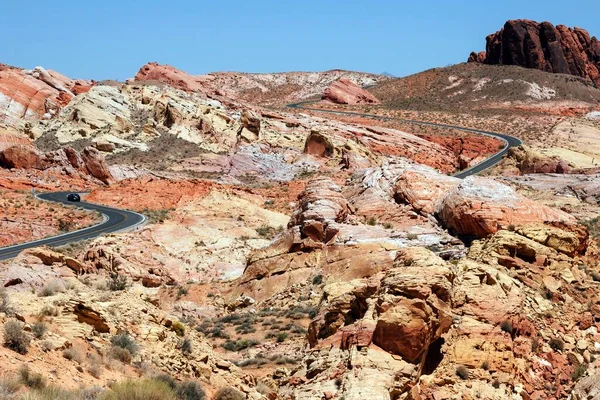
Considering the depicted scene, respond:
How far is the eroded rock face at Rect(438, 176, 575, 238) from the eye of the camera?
96.5ft

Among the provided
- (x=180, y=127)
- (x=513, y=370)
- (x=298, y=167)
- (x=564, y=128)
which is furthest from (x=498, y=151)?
(x=513, y=370)

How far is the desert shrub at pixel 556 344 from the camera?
67.4ft

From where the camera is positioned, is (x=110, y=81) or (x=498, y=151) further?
(x=110, y=81)

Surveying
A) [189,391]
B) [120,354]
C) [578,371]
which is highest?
[120,354]

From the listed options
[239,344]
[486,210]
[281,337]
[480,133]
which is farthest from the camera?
[480,133]

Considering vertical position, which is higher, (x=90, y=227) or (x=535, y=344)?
(x=90, y=227)

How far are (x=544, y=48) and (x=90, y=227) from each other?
119997mm

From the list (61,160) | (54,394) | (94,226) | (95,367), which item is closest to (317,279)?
(95,367)

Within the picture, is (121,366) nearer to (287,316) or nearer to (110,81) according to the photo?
(287,316)

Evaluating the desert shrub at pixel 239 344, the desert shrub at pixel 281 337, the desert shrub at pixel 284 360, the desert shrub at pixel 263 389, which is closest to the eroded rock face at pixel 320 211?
the desert shrub at pixel 281 337

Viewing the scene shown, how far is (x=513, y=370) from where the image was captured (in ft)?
60.5

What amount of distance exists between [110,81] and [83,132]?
1550 centimetres

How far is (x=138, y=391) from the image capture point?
36.1ft

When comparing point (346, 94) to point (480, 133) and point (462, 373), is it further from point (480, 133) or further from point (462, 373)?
point (462, 373)
